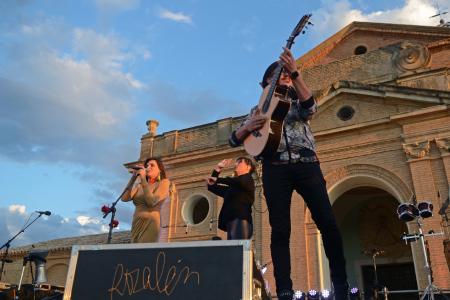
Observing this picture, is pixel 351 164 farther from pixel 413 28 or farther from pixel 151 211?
pixel 151 211

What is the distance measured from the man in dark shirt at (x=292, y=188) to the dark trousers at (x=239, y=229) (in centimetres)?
204

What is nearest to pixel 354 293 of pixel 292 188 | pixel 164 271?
pixel 292 188

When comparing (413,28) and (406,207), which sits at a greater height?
(413,28)

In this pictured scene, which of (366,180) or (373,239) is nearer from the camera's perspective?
(366,180)

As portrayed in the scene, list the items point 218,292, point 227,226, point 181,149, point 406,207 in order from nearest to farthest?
point 218,292 → point 227,226 → point 406,207 → point 181,149

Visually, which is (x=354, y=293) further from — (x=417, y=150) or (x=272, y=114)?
(x=417, y=150)

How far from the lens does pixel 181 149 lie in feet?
60.2

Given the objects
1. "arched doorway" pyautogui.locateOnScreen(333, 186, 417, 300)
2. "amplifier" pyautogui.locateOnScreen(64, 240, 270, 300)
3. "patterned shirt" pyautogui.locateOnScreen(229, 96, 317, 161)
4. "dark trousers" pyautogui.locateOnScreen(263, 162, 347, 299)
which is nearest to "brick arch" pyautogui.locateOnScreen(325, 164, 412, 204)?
"arched doorway" pyautogui.locateOnScreen(333, 186, 417, 300)

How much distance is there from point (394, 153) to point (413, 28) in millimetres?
6561

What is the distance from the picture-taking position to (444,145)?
12984 mm

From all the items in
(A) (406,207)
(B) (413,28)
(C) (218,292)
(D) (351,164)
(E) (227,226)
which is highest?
(B) (413,28)

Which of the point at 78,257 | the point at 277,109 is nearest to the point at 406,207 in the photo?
the point at 277,109

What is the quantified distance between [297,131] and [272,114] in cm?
37

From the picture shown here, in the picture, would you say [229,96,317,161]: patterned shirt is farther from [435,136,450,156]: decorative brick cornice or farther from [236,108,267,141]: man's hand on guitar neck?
[435,136,450,156]: decorative brick cornice
